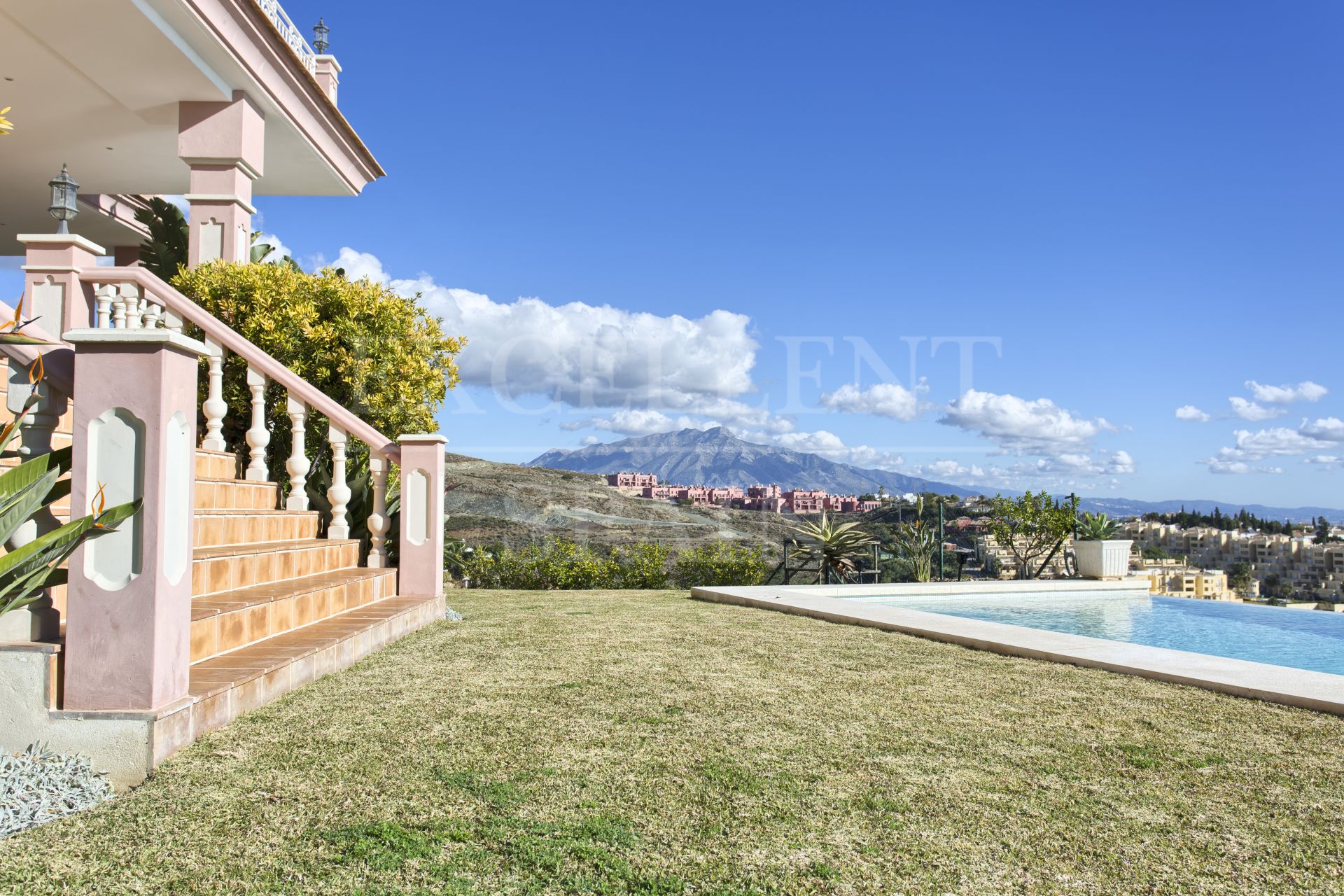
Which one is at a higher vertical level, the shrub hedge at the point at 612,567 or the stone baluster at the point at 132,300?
the stone baluster at the point at 132,300

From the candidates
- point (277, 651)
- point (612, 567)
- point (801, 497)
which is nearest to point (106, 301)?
point (277, 651)

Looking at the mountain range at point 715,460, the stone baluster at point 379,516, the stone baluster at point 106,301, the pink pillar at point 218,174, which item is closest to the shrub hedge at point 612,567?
the stone baluster at point 379,516

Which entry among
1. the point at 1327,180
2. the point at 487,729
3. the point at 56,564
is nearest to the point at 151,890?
the point at 56,564

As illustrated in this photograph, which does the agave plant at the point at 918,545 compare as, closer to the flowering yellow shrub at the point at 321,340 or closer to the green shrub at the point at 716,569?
the green shrub at the point at 716,569

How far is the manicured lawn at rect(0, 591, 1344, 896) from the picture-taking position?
1.84m

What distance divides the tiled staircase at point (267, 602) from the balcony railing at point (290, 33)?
649 centimetres

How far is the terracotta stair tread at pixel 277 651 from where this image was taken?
3043 mm

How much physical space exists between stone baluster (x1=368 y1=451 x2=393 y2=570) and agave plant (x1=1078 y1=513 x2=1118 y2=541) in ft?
36.0

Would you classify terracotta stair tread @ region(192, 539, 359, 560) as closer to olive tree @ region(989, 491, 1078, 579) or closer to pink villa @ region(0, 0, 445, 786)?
pink villa @ region(0, 0, 445, 786)

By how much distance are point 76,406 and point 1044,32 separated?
557 inches

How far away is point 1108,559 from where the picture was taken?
41.0 feet

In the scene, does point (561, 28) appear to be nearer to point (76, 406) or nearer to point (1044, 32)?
point (1044, 32)

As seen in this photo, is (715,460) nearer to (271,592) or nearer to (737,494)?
(737,494)

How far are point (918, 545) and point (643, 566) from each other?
4190 millimetres
